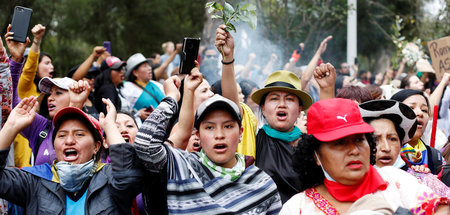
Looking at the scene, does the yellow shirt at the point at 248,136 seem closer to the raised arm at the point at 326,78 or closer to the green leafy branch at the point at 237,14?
the raised arm at the point at 326,78

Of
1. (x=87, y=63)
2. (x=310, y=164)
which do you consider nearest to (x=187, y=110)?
(x=310, y=164)

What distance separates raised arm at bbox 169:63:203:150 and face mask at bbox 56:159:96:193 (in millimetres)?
A: 646

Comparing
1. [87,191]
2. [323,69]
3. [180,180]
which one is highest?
[323,69]

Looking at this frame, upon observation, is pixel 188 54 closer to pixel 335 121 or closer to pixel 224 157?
pixel 224 157

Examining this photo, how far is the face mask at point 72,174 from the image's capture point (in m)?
3.72

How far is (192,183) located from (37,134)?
6.77ft

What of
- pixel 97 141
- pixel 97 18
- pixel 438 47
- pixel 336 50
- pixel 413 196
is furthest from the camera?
pixel 336 50

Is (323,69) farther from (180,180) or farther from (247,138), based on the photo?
(180,180)

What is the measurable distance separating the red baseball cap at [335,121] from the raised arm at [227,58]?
1154 mm

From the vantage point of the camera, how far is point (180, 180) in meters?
3.44

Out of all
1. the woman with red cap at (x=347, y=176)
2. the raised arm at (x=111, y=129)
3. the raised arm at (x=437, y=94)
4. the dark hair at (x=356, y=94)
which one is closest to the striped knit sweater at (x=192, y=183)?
the raised arm at (x=111, y=129)

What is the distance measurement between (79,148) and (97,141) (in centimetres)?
20

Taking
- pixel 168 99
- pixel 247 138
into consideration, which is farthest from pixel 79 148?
pixel 247 138

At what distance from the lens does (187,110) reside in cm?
383
